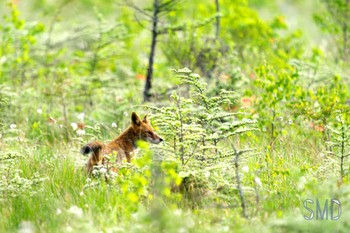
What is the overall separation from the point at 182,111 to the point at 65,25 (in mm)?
12868

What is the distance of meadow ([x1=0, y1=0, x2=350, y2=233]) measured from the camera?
679 centimetres

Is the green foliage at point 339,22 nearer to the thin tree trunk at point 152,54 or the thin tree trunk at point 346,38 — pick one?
the thin tree trunk at point 346,38

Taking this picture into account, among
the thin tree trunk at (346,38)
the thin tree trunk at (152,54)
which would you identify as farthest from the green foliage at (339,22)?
the thin tree trunk at (152,54)

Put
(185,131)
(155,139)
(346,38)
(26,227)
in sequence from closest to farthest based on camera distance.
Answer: (26,227)
(185,131)
(155,139)
(346,38)

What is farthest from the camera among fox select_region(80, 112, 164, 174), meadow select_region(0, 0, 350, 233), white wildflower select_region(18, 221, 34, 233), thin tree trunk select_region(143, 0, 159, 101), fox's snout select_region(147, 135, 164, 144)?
thin tree trunk select_region(143, 0, 159, 101)

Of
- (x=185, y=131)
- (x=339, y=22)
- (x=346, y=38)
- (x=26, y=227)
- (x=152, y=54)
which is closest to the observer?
(x=26, y=227)

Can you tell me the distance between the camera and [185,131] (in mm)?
8336

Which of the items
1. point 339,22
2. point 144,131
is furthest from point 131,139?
point 339,22

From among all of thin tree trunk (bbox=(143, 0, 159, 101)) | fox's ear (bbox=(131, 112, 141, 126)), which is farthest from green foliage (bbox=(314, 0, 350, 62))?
fox's ear (bbox=(131, 112, 141, 126))

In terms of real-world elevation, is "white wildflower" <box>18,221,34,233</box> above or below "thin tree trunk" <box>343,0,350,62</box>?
below

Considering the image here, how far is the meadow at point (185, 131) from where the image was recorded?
Answer: 6793 mm

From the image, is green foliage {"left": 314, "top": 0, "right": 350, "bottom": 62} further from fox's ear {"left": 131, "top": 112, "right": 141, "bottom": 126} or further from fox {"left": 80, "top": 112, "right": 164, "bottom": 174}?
fox's ear {"left": 131, "top": 112, "right": 141, "bottom": 126}

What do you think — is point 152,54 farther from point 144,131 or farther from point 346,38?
point 346,38

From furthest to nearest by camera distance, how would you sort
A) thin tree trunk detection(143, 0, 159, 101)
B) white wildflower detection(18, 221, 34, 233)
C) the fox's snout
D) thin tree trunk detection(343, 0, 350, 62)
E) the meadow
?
thin tree trunk detection(343, 0, 350, 62) < thin tree trunk detection(143, 0, 159, 101) < the fox's snout < the meadow < white wildflower detection(18, 221, 34, 233)
